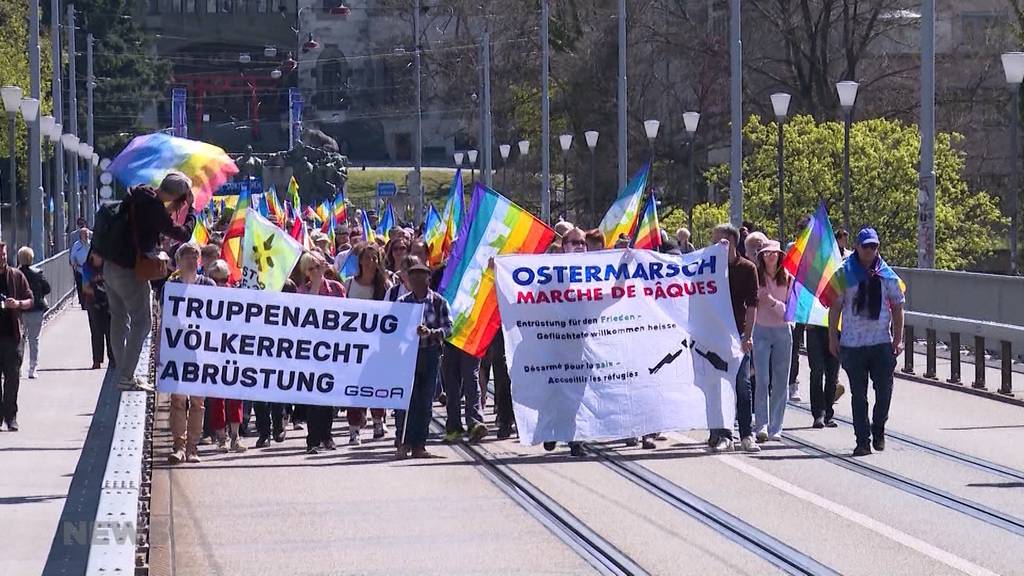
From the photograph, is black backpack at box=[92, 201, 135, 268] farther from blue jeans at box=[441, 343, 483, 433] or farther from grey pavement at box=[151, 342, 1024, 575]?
blue jeans at box=[441, 343, 483, 433]

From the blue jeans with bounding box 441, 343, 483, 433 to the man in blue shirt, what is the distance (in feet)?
10.6

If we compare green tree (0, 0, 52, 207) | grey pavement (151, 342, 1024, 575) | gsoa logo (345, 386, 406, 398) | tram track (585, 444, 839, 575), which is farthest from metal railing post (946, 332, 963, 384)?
green tree (0, 0, 52, 207)

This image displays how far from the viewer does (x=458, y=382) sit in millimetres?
17250

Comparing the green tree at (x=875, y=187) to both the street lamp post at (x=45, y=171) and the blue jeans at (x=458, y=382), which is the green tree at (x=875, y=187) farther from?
the blue jeans at (x=458, y=382)

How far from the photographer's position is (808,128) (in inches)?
1855

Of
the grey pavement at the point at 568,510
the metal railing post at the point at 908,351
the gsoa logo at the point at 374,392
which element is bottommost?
the grey pavement at the point at 568,510

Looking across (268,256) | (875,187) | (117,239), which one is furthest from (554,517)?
(875,187)

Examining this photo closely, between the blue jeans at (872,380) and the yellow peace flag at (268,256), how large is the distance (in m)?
5.19

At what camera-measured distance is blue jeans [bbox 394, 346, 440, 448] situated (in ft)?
52.1

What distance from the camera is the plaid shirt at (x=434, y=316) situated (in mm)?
15984

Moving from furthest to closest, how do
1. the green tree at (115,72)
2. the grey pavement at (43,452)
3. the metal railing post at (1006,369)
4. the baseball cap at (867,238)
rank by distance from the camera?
the green tree at (115,72)
the metal railing post at (1006,369)
the baseball cap at (867,238)
the grey pavement at (43,452)

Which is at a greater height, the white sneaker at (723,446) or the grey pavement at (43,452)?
the white sneaker at (723,446)

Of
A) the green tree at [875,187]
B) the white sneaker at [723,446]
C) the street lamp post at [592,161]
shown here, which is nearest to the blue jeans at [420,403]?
the white sneaker at [723,446]

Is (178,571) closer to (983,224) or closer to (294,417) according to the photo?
(294,417)
